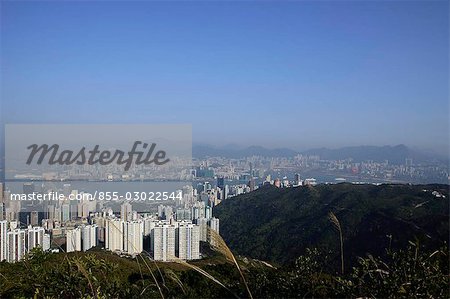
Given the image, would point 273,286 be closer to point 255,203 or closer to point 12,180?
point 12,180

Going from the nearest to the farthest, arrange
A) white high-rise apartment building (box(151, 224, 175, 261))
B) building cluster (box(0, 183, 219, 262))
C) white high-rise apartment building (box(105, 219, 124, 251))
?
building cluster (box(0, 183, 219, 262)), white high-rise apartment building (box(105, 219, 124, 251)), white high-rise apartment building (box(151, 224, 175, 261))

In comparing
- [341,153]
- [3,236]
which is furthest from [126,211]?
[341,153]

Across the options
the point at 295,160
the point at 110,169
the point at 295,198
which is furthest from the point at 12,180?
the point at 295,160

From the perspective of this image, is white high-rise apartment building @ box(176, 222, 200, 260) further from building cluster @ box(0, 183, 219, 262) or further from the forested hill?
the forested hill

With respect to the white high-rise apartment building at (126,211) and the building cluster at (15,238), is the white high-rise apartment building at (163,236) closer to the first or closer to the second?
the white high-rise apartment building at (126,211)

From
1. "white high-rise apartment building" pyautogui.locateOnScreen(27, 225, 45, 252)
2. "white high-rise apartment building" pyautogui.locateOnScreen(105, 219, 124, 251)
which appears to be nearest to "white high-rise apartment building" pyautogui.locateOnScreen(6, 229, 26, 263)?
"white high-rise apartment building" pyautogui.locateOnScreen(27, 225, 45, 252)

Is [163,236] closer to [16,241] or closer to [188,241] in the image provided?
[188,241]
